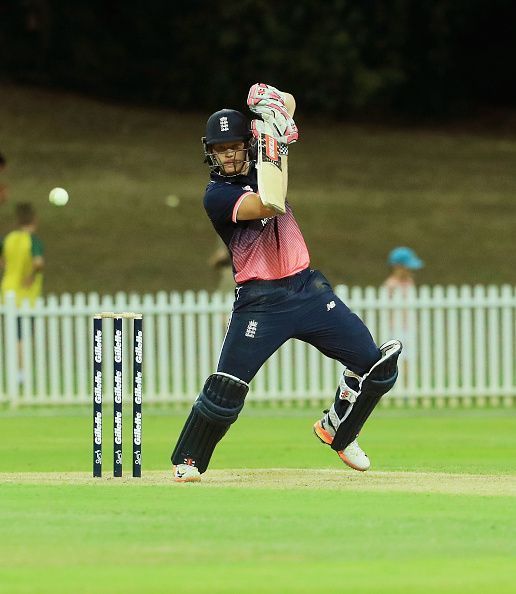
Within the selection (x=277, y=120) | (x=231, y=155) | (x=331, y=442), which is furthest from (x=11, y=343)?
(x=277, y=120)

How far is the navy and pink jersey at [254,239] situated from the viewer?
368 inches

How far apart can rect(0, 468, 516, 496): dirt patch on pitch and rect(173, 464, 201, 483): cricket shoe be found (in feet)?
0.19

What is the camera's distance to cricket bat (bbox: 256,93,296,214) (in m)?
9.05

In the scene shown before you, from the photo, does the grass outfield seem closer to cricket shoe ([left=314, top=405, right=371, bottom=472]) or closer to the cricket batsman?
cricket shoe ([left=314, top=405, right=371, bottom=472])

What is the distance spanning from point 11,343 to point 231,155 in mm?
7762

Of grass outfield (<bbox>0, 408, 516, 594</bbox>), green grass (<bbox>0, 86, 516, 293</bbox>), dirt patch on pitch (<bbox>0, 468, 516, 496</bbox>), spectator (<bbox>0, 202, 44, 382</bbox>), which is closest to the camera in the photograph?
grass outfield (<bbox>0, 408, 516, 594</bbox>)

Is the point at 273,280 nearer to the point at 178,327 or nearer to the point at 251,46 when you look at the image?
the point at 178,327

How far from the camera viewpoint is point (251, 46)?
133 feet

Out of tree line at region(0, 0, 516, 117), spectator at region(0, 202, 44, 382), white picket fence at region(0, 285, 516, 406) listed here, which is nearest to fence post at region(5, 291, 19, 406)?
white picket fence at region(0, 285, 516, 406)

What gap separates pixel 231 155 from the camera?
371 inches

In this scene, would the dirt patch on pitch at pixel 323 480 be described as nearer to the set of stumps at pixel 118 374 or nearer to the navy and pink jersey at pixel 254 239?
the set of stumps at pixel 118 374

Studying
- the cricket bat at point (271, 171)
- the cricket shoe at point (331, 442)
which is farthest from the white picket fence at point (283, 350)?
the cricket bat at point (271, 171)

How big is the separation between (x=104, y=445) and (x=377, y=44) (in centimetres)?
2935

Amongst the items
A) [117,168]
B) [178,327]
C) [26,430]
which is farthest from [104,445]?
[117,168]
